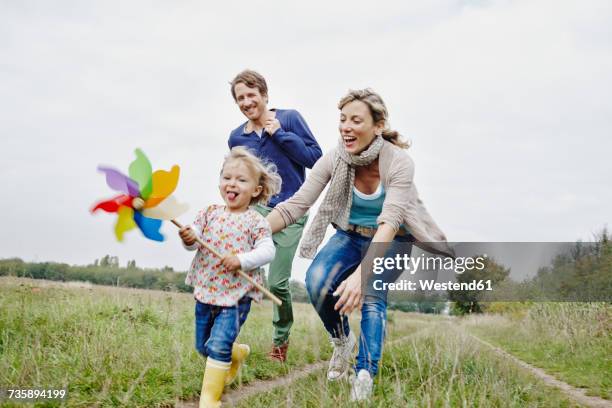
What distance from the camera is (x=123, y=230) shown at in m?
3.39

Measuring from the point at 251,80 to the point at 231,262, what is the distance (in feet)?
6.69

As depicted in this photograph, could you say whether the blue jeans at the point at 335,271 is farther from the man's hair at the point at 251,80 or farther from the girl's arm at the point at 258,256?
the man's hair at the point at 251,80

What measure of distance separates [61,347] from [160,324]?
1.69 meters

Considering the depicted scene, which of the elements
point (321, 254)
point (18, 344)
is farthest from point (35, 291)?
point (321, 254)

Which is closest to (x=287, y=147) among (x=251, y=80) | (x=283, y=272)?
(x=251, y=80)

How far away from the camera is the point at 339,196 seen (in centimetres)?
416

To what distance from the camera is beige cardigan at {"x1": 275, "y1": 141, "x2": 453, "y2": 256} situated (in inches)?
145

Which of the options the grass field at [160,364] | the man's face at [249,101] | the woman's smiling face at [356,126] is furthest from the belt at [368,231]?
the man's face at [249,101]

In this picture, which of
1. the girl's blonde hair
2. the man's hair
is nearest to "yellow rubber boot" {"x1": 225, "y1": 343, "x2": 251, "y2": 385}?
the girl's blonde hair

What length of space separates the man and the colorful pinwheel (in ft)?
4.79

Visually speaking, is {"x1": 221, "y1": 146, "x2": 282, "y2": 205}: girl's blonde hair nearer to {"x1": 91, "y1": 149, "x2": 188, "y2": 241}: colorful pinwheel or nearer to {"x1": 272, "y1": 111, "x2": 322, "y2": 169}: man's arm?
{"x1": 91, "y1": 149, "x2": 188, "y2": 241}: colorful pinwheel

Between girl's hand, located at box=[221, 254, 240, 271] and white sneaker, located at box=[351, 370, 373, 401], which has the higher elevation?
girl's hand, located at box=[221, 254, 240, 271]

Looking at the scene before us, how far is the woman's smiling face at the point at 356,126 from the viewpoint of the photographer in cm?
383

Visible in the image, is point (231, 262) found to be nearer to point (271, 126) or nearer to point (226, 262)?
point (226, 262)
